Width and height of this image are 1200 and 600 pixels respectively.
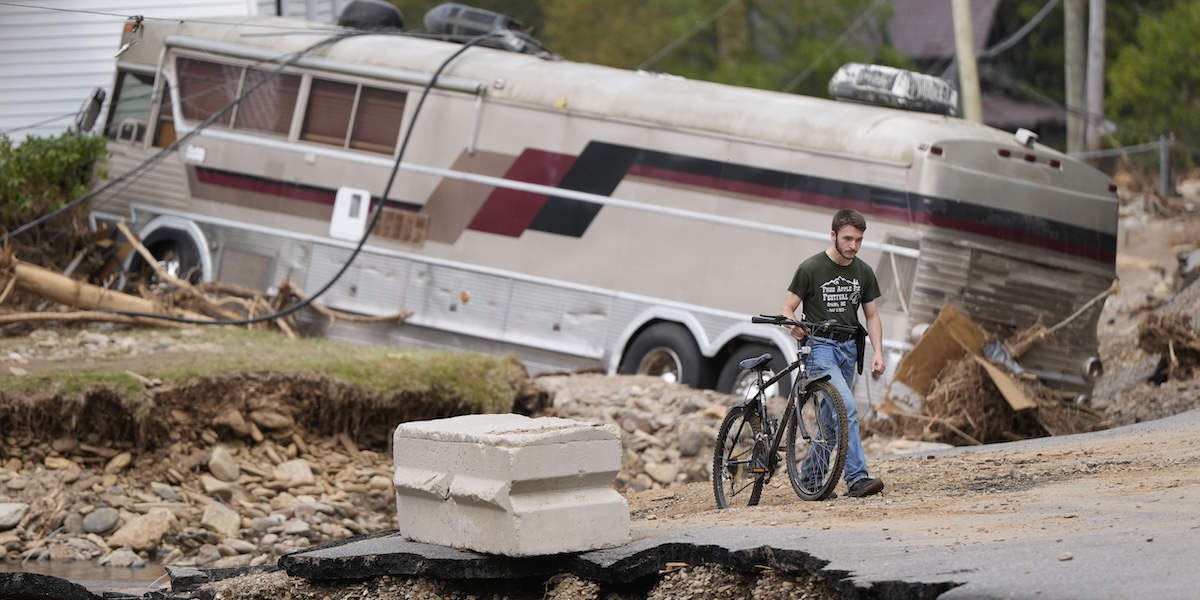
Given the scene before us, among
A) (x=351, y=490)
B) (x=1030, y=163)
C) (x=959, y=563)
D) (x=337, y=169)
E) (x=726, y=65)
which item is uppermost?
(x=726, y=65)

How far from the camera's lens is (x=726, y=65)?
33.6 meters

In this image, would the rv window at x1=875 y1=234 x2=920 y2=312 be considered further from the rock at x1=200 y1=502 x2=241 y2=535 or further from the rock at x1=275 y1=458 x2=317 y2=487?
the rock at x1=200 y1=502 x2=241 y2=535

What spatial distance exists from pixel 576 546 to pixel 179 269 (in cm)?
1157

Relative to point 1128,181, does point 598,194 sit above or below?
Answer: below

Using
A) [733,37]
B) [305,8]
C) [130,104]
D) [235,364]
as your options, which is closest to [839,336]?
[235,364]

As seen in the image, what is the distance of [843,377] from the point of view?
9.14 meters

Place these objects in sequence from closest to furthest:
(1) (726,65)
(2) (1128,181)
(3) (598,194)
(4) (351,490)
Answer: (4) (351,490) → (3) (598,194) → (2) (1128,181) → (1) (726,65)

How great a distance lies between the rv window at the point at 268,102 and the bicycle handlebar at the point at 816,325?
379 inches

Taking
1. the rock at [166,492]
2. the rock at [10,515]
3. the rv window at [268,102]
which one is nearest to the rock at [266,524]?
the rock at [166,492]

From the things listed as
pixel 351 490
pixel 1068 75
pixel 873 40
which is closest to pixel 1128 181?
pixel 1068 75

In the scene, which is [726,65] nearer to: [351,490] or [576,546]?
[351,490]

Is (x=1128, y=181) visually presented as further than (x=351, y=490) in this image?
Yes

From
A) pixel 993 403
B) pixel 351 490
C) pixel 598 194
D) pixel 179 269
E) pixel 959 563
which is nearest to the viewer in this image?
pixel 959 563

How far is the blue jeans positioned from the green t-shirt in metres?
0.16
